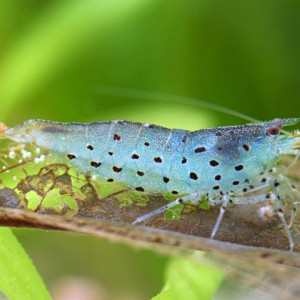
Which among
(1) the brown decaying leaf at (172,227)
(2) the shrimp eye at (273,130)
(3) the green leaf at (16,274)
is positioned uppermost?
(2) the shrimp eye at (273,130)

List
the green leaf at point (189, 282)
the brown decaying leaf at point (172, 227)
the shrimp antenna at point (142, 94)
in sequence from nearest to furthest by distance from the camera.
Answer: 1. the brown decaying leaf at point (172, 227)
2. the green leaf at point (189, 282)
3. the shrimp antenna at point (142, 94)

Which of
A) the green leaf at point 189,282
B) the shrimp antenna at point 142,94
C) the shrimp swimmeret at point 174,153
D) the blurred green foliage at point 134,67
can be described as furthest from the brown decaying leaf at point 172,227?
the shrimp antenna at point 142,94

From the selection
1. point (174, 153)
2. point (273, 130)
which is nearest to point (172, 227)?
point (174, 153)

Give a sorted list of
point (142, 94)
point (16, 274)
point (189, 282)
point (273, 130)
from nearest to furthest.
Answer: point (189, 282) → point (16, 274) → point (273, 130) → point (142, 94)

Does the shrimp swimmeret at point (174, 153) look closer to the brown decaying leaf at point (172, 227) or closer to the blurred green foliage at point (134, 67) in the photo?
the brown decaying leaf at point (172, 227)

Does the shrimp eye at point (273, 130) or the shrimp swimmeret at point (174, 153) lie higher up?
the shrimp eye at point (273, 130)

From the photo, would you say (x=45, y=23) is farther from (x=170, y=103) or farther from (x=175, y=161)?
(x=175, y=161)

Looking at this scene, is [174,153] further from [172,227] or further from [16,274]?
[16,274]
